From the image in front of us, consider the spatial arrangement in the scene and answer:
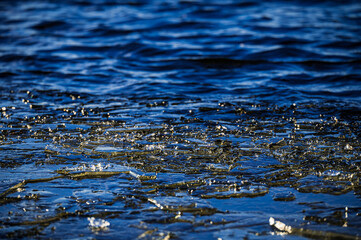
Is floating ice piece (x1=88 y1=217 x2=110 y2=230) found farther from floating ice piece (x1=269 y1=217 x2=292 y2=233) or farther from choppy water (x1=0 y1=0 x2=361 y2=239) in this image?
floating ice piece (x1=269 y1=217 x2=292 y2=233)

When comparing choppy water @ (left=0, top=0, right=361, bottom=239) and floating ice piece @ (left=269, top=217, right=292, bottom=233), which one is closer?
floating ice piece @ (left=269, top=217, right=292, bottom=233)

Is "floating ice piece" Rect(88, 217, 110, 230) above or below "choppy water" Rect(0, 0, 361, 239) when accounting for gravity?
below

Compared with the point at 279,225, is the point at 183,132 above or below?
above

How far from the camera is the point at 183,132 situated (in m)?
4.20

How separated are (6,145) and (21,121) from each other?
784mm

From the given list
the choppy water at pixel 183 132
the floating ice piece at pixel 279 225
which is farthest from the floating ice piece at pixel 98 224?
the floating ice piece at pixel 279 225

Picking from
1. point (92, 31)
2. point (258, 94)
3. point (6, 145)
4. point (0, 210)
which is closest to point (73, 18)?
point (92, 31)

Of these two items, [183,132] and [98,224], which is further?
[183,132]

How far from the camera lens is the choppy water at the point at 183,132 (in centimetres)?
258

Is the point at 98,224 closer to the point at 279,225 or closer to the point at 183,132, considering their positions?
the point at 279,225

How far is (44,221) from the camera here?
2.53 m

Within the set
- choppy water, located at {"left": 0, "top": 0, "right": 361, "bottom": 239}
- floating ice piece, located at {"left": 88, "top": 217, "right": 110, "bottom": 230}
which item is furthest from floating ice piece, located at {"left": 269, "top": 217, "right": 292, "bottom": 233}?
floating ice piece, located at {"left": 88, "top": 217, "right": 110, "bottom": 230}

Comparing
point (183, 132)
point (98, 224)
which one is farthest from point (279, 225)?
point (183, 132)

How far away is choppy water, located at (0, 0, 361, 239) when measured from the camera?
2.58m
